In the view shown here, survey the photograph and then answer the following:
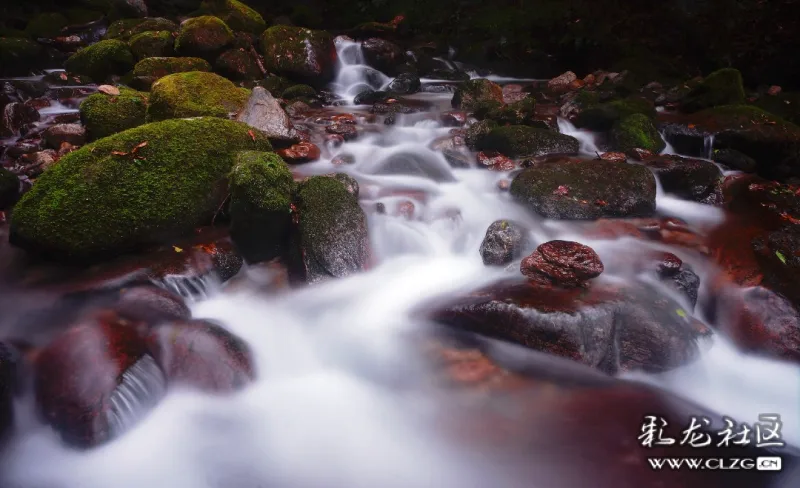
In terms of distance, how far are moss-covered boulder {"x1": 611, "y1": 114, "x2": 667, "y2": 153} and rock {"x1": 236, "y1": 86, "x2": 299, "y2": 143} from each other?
5.99m

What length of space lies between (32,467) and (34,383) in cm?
61

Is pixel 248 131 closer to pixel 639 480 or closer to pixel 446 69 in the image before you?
pixel 639 480

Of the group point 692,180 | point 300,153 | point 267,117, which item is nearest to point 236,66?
point 267,117

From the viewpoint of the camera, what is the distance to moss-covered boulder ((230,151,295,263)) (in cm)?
446

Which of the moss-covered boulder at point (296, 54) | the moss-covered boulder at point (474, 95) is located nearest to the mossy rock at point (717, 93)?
the moss-covered boulder at point (474, 95)

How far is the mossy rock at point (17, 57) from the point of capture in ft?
37.2

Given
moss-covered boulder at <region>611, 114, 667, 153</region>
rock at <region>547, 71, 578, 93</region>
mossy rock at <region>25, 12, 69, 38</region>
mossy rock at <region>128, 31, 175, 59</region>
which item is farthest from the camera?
mossy rock at <region>25, 12, 69, 38</region>

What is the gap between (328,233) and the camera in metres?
4.81

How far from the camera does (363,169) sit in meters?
7.33

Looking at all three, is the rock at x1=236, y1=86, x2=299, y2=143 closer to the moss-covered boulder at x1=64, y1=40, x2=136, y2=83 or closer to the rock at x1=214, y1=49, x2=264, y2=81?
the rock at x1=214, y1=49, x2=264, y2=81

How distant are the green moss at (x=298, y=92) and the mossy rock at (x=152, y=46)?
11.0 feet

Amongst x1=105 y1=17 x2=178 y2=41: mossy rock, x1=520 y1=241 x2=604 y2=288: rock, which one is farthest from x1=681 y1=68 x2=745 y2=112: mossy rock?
x1=105 y1=17 x2=178 y2=41: mossy rock

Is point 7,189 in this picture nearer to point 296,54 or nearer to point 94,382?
point 94,382

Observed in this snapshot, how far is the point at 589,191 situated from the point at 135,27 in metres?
14.4
